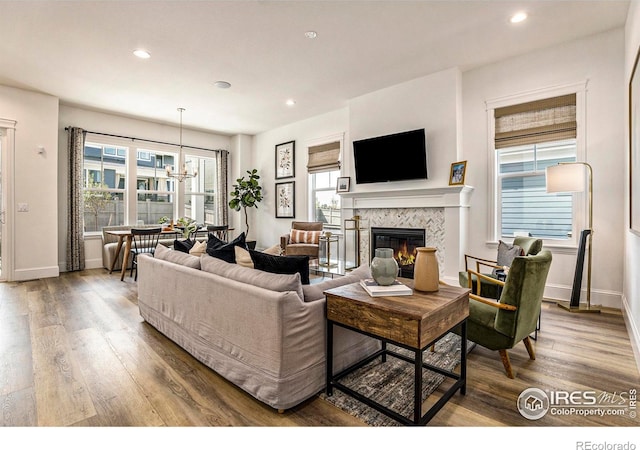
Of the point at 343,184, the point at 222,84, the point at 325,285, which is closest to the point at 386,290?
the point at 325,285

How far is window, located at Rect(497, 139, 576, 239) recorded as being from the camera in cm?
372

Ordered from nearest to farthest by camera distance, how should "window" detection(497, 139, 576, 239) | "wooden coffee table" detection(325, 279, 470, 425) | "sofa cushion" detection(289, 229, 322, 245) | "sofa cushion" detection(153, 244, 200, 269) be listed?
"wooden coffee table" detection(325, 279, 470, 425)
"sofa cushion" detection(153, 244, 200, 269)
"window" detection(497, 139, 576, 239)
"sofa cushion" detection(289, 229, 322, 245)

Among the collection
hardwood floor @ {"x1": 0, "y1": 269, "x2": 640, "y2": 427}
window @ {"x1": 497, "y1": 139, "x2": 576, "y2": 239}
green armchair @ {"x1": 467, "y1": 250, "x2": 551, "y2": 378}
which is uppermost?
window @ {"x1": 497, "y1": 139, "x2": 576, "y2": 239}

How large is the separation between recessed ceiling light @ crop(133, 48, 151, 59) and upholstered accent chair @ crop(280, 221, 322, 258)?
323 centimetres

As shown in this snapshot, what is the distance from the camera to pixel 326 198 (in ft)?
20.5

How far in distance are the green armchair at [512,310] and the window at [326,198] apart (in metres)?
3.90

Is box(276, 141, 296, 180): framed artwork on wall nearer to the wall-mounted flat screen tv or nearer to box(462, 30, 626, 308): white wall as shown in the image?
the wall-mounted flat screen tv

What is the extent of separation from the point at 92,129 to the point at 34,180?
1.41 metres

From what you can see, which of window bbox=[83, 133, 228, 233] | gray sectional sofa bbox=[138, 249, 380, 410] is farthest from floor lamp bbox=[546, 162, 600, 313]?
window bbox=[83, 133, 228, 233]

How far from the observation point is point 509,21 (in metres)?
3.14

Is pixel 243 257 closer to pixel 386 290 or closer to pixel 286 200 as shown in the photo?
pixel 386 290

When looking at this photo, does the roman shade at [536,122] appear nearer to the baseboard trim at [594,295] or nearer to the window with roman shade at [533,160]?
the window with roman shade at [533,160]
